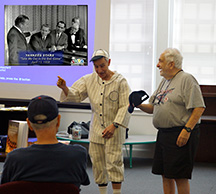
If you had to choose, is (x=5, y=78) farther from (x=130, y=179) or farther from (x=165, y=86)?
(x=165, y=86)

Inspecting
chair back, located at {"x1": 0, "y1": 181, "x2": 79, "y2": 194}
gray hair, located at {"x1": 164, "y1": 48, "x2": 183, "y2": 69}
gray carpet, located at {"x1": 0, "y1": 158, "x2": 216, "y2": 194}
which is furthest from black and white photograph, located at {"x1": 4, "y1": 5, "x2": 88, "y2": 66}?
chair back, located at {"x1": 0, "y1": 181, "x2": 79, "y2": 194}

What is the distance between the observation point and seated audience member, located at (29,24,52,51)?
5.24 m

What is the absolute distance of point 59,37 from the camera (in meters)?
5.20

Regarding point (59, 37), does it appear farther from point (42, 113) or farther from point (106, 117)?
point (42, 113)

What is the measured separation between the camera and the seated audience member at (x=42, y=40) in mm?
5242

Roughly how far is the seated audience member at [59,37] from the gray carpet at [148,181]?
5.21ft

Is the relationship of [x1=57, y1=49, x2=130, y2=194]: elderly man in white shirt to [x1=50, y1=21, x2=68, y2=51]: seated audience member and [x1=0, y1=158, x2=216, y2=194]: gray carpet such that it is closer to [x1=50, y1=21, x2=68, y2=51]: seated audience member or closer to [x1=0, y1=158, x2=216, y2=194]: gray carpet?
[x1=0, y1=158, x2=216, y2=194]: gray carpet

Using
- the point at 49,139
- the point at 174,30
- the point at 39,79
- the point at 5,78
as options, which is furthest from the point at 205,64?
the point at 49,139

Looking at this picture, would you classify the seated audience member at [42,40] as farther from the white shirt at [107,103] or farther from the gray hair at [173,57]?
the gray hair at [173,57]

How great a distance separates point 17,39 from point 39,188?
390 cm

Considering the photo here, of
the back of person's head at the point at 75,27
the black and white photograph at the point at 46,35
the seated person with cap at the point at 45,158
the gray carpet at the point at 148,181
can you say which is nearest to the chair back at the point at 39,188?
the seated person with cap at the point at 45,158

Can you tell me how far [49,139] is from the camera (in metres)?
1.90

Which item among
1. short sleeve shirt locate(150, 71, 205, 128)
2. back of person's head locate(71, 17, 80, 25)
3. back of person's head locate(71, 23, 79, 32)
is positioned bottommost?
short sleeve shirt locate(150, 71, 205, 128)

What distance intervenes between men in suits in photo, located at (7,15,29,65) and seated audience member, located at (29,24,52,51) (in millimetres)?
110
